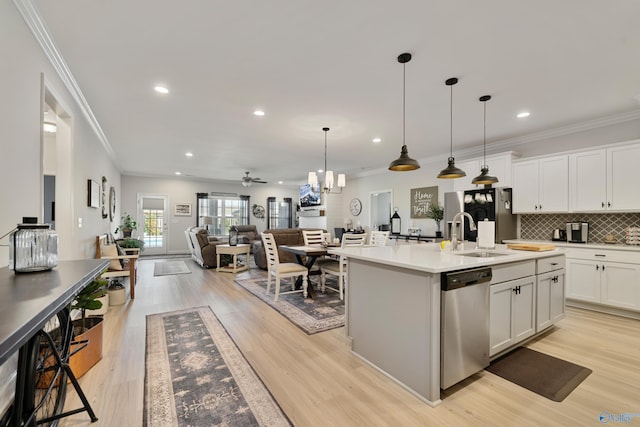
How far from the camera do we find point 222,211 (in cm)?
1074

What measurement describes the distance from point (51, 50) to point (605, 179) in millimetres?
6357

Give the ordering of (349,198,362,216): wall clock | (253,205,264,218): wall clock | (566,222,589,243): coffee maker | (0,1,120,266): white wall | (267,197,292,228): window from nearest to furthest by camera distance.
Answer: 1. (0,1,120,266): white wall
2. (566,222,589,243): coffee maker
3. (349,198,362,216): wall clock
4. (253,205,264,218): wall clock
5. (267,197,292,228): window

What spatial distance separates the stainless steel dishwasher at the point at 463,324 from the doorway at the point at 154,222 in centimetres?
979

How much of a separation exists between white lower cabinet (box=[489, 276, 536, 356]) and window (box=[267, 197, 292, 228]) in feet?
32.1

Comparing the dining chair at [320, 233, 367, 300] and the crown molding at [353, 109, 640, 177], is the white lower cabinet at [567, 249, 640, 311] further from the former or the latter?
the dining chair at [320, 233, 367, 300]

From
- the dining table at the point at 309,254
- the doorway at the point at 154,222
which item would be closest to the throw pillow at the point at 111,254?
the dining table at the point at 309,254

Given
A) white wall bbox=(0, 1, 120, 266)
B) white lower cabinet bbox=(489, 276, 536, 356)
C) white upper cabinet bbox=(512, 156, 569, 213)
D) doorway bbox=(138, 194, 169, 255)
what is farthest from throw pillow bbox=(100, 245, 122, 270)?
white upper cabinet bbox=(512, 156, 569, 213)

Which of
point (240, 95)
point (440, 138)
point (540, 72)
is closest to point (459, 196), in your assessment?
point (440, 138)

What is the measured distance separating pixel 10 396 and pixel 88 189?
311 cm

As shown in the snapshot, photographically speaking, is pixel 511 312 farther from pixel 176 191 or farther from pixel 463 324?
pixel 176 191

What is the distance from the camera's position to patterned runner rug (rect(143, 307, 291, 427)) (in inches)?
69.0

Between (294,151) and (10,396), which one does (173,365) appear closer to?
(10,396)

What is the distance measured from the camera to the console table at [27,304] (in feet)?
2.44

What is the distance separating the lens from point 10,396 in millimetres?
1627
